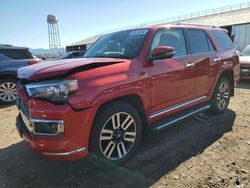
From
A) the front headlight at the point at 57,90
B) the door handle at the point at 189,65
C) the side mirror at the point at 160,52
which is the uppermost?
the side mirror at the point at 160,52

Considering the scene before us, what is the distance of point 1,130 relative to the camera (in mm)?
5055

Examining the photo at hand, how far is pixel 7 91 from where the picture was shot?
7539mm

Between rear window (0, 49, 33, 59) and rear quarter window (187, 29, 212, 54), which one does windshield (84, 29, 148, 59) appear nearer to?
rear quarter window (187, 29, 212, 54)

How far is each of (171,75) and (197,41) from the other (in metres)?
1.29

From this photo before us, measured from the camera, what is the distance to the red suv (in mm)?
2669

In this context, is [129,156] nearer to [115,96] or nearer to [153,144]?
[153,144]

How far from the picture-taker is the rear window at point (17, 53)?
7.64 meters

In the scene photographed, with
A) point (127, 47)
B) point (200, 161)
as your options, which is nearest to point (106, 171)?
point (200, 161)

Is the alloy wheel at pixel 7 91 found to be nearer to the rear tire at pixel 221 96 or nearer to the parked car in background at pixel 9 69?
the parked car in background at pixel 9 69

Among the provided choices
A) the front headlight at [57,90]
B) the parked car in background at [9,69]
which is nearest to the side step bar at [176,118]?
the front headlight at [57,90]

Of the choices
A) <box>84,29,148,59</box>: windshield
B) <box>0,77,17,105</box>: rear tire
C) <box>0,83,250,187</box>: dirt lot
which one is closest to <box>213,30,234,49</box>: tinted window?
<box>0,83,250,187</box>: dirt lot

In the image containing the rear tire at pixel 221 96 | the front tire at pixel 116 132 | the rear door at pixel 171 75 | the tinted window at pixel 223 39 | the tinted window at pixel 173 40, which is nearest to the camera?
the front tire at pixel 116 132

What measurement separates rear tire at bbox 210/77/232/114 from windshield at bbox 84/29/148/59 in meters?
2.30

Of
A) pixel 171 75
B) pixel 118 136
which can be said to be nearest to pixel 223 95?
pixel 171 75
